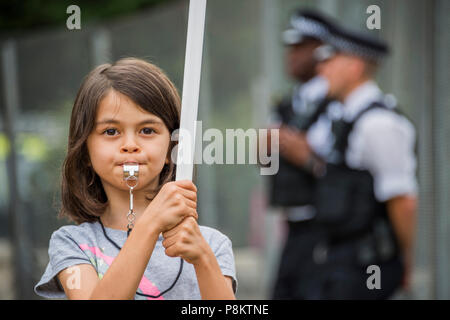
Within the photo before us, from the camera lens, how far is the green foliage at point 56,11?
8.03 meters

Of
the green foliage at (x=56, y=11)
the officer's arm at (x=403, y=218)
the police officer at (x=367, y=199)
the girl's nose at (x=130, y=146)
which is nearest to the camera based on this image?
the girl's nose at (x=130, y=146)

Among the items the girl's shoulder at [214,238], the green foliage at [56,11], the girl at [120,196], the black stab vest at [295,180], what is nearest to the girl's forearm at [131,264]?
the girl at [120,196]

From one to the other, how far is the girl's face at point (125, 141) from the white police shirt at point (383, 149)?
266 cm

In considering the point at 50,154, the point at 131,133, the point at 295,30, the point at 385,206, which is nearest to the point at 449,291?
the point at 385,206

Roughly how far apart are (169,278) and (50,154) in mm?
5641

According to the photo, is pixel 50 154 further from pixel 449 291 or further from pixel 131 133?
pixel 131 133

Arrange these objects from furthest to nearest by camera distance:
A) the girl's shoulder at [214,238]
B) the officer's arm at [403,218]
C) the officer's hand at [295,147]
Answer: the officer's hand at [295,147] < the officer's arm at [403,218] < the girl's shoulder at [214,238]

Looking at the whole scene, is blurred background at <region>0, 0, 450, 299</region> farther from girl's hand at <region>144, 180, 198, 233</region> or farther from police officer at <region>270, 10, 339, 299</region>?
girl's hand at <region>144, 180, 198, 233</region>

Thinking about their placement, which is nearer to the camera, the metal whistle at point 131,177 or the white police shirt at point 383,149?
the metal whistle at point 131,177

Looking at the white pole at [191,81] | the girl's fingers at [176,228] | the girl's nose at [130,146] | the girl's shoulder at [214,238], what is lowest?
the girl's shoulder at [214,238]

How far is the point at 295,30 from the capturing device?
5.07 m

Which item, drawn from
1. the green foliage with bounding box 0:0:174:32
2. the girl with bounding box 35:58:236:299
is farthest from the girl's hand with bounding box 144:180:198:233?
the green foliage with bounding box 0:0:174:32

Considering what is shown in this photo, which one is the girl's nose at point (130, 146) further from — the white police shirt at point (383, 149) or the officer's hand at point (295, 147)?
the officer's hand at point (295, 147)

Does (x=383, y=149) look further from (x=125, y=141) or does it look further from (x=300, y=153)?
(x=125, y=141)
